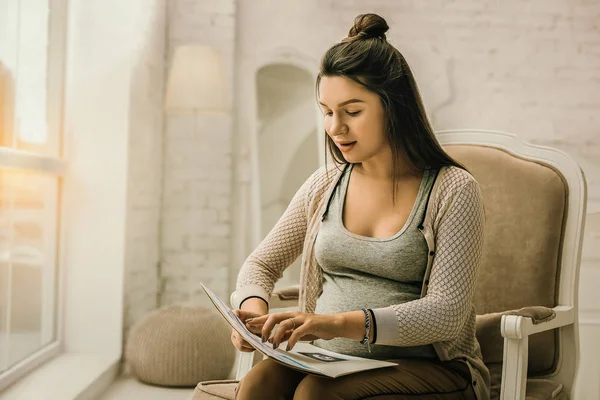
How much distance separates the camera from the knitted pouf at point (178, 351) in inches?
109

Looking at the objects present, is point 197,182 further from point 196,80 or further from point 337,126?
point 337,126

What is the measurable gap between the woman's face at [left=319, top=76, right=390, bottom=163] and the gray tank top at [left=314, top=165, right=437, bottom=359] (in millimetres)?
153

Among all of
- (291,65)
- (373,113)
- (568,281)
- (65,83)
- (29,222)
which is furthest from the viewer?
(291,65)

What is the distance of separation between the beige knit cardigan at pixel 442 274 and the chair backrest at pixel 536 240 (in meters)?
0.43

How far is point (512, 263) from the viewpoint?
6.42ft

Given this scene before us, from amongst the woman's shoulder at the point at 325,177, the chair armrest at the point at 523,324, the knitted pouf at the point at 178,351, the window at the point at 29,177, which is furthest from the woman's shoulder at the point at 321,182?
the knitted pouf at the point at 178,351

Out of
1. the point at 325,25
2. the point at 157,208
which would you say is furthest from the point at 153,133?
the point at 325,25

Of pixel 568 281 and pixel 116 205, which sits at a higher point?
pixel 116 205

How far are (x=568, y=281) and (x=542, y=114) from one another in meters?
1.36

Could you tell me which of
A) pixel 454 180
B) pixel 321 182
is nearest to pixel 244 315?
pixel 321 182

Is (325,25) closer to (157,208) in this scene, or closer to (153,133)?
(153,133)

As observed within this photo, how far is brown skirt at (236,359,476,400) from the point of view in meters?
1.23

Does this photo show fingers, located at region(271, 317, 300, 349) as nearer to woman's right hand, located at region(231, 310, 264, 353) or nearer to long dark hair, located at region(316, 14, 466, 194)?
woman's right hand, located at region(231, 310, 264, 353)

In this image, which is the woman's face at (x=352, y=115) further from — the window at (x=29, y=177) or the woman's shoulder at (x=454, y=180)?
the window at (x=29, y=177)
